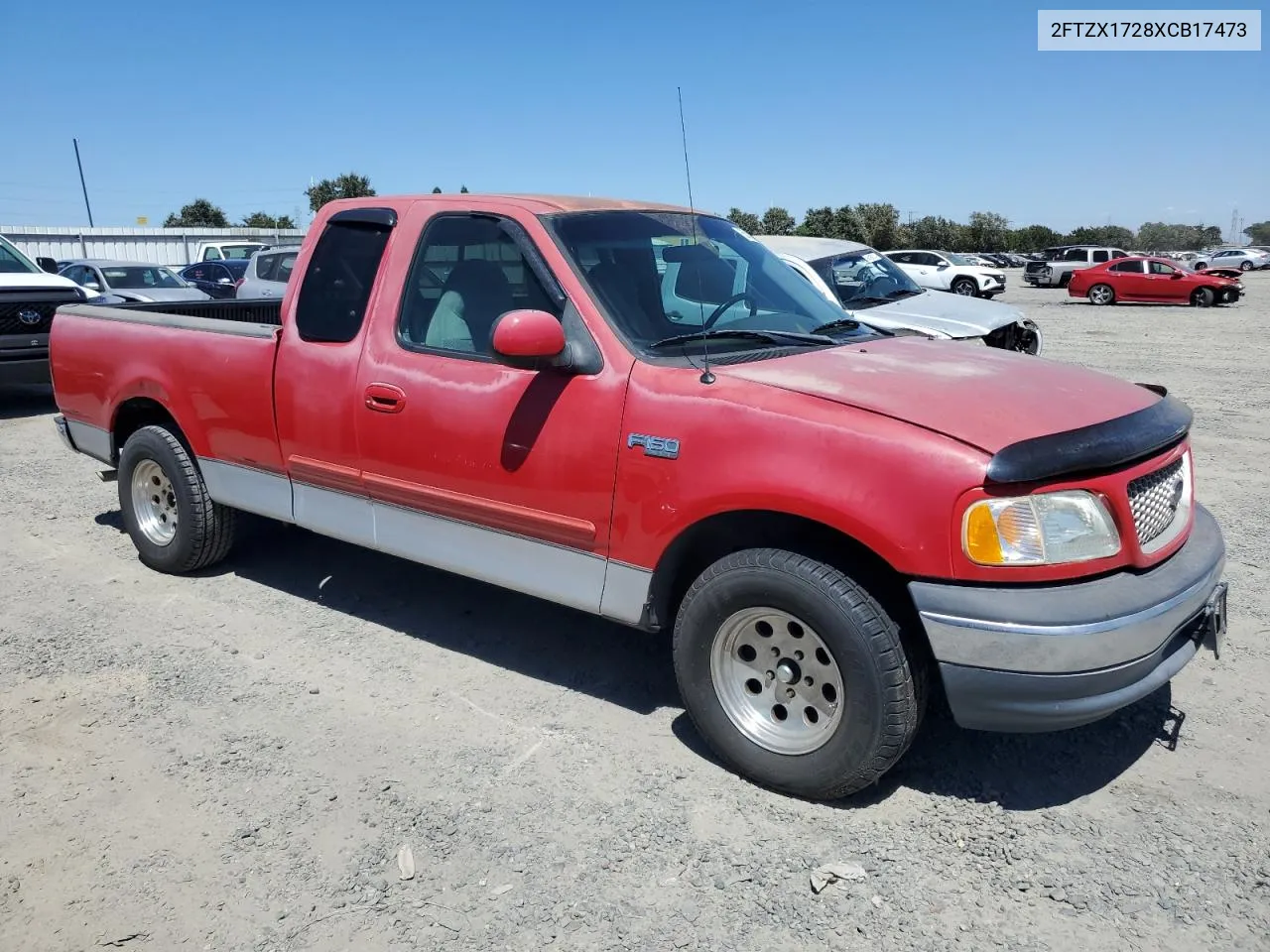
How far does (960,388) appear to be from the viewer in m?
3.32

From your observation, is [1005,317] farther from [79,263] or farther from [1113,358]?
[79,263]

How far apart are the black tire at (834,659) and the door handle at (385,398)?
153cm

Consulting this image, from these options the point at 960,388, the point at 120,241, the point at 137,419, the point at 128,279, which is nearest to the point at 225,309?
the point at 137,419

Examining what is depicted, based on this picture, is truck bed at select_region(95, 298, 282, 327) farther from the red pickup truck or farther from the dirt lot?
the dirt lot

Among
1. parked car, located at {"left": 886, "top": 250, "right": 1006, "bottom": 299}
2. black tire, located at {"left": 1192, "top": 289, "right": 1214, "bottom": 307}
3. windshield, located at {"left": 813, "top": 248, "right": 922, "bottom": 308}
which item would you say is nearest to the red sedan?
black tire, located at {"left": 1192, "top": 289, "right": 1214, "bottom": 307}

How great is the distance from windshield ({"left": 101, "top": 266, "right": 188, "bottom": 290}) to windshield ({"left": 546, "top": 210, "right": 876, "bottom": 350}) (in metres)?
14.5

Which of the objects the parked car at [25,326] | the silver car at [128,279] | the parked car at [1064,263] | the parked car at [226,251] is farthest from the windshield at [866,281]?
the parked car at [1064,263]

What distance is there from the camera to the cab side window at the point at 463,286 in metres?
3.95

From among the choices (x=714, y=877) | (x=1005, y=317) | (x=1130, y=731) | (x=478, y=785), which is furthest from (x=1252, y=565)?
(x=1005, y=317)

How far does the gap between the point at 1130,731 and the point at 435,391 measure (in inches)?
119

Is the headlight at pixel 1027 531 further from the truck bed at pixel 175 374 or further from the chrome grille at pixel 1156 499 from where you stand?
the truck bed at pixel 175 374

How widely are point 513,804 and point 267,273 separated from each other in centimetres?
1288

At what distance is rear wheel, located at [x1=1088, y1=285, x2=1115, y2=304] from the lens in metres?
31.2

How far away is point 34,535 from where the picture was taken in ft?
20.8
